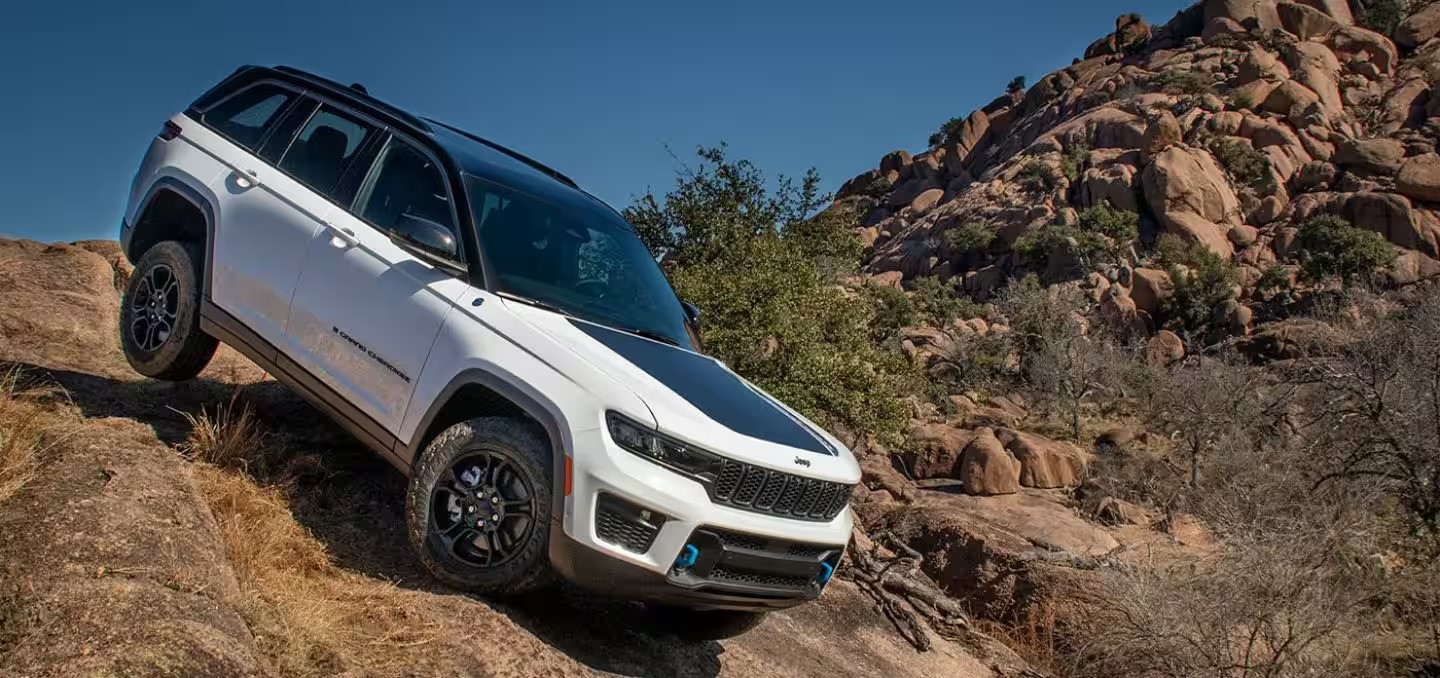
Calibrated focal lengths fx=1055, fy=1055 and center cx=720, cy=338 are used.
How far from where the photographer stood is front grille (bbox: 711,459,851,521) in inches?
168

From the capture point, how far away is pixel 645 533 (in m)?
4.16

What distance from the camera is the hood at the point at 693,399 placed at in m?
4.25

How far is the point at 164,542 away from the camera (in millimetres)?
4000

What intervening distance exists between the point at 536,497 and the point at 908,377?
12.7 m

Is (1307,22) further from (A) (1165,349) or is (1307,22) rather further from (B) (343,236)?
(B) (343,236)

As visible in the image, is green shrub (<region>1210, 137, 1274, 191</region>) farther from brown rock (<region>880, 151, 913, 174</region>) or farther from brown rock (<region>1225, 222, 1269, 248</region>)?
brown rock (<region>880, 151, 913, 174</region>)

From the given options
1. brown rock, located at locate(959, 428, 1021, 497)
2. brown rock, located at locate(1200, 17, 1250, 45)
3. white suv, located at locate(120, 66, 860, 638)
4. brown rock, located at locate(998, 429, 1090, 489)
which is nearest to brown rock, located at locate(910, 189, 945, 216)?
brown rock, located at locate(1200, 17, 1250, 45)

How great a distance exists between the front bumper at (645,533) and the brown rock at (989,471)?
18.0m

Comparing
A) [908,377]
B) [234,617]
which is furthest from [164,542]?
[908,377]

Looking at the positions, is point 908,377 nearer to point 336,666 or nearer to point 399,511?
point 399,511

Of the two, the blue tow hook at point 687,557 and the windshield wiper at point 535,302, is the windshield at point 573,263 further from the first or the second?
the blue tow hook at point 687,557

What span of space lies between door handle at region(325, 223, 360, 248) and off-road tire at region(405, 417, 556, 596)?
1205 mm

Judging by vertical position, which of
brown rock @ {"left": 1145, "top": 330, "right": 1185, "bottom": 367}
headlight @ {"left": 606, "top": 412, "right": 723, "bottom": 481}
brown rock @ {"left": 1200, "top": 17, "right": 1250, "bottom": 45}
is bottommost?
headlight @ {"left": 606, "top": 412, "right": 723, "bottom": 481}

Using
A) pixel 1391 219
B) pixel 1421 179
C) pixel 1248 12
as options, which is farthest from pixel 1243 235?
pixel 1248 12
